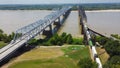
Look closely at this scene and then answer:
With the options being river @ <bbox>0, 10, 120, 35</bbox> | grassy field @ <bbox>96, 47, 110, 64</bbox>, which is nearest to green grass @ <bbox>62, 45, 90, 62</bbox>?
grassy field @ <bbox>96, 47, 110, 64</bbox>

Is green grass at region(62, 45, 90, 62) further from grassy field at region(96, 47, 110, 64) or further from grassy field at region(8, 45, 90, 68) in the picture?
grassy field at region(96, 47, 110, 64)

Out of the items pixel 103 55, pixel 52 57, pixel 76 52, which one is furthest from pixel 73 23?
pixel 52 57

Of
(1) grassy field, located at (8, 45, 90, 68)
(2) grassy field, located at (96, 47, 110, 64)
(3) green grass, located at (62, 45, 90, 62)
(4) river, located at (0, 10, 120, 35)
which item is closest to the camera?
(1) grassy field, located at (8, 45, 90, 68)

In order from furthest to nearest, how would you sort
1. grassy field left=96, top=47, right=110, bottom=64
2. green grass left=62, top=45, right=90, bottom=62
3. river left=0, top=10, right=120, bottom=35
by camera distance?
river left=0, top=10, right=120, bottom=35 → green grass left=62, top=45, right=90, bottom=62 → grassy field left=96, top=47, right=110, bottom=64

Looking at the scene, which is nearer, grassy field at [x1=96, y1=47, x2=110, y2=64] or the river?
grassy field at [x1=96, y1=47, x2=110, y2=64]

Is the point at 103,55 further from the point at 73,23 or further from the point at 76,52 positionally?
the point at 73,23

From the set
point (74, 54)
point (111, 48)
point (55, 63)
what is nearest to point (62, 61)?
point (55, 63)

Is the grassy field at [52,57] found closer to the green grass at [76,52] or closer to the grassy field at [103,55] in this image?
the green grass at [76,52]

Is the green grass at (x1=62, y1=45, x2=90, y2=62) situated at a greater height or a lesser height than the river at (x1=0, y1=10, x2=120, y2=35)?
greater

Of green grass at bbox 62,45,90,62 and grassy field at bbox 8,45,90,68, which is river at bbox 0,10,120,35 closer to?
green grass at bbox 62,45,90,62

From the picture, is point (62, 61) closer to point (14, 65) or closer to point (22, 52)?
point (14, 65)
